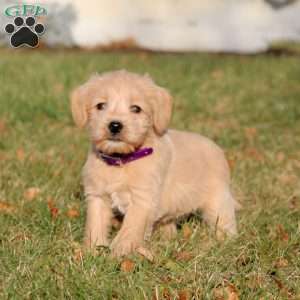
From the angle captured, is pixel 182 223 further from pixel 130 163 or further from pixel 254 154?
pixel 254 154

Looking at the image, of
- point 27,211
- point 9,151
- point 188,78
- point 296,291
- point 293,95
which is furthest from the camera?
point 188,78

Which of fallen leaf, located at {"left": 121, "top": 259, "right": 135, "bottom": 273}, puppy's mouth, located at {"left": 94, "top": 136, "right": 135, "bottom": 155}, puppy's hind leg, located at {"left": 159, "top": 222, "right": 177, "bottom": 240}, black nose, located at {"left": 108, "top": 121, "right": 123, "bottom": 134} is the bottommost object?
puppy's hind leg, located at {"left": 159, "top": 222, "right": 177, "bottom": 240}

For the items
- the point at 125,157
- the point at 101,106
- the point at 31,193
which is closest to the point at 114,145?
the point at 125,157

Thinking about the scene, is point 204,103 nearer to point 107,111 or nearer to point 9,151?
point 9,151

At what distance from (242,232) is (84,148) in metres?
2.85

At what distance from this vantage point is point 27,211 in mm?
4680

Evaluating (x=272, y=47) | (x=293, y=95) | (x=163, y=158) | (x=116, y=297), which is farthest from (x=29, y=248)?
(x=272, y=47)

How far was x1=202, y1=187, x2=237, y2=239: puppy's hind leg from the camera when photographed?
462 centimetres

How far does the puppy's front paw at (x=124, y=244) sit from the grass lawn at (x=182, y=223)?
0.42 ft

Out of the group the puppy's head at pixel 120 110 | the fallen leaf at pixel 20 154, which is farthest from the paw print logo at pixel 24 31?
the puppy's head at pixel 120 110

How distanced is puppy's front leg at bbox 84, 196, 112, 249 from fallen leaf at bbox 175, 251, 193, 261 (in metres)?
0.51

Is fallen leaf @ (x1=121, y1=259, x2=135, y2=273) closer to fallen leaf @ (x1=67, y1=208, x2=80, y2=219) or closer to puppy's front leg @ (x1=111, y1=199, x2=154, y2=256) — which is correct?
puppy's front leg @ (x1=111, y1=199, x2=154, y2=256)

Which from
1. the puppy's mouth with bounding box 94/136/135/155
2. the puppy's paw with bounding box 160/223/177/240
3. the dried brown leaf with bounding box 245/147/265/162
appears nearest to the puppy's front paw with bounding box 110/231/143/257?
the puppy's paw with bounding box 160/223/177/240

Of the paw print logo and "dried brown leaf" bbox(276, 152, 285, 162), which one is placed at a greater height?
the paw print logo
